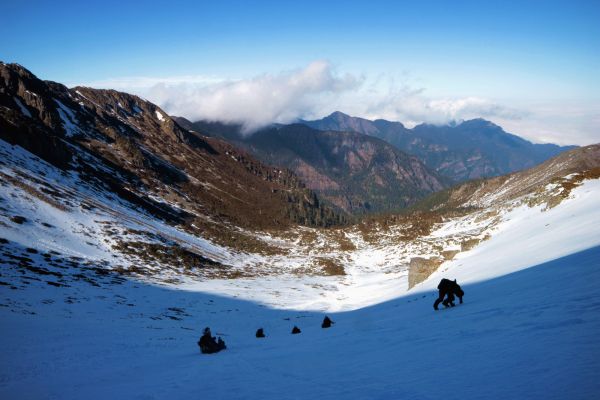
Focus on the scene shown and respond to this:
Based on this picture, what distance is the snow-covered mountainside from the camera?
8531 mm

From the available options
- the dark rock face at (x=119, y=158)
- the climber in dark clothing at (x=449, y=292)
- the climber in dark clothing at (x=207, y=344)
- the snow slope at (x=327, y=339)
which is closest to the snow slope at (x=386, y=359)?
the snow slope at (x=327, y=339)

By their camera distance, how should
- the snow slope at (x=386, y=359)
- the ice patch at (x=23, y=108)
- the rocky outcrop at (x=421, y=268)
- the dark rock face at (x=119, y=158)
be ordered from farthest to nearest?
1. the ice patch at (x=23, y=108)
2. the dark rock face at (x=119, y=158)
3. the rocky outcrop at (x=421, y=268)
4. the snow slope at (x=386, y=359)

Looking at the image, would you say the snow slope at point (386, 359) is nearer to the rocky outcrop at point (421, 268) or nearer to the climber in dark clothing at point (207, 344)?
the climber in dark clothing at point (207, 344)

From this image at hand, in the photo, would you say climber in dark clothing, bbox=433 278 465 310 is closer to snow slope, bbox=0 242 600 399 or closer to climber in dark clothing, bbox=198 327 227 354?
snow slope, bbox=0 242 600 399

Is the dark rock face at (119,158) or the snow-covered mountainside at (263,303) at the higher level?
the dark rock face at (119,158)

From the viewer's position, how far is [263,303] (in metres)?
49.0

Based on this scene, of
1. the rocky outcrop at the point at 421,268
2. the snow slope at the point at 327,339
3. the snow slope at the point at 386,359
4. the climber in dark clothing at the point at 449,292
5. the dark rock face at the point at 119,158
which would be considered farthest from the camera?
the dark rock face at the point at 119,158

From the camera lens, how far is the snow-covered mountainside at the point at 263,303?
853 cm

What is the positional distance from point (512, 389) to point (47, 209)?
75.9m

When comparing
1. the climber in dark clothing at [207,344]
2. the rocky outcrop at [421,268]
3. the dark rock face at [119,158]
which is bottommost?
the climber in dark clothing at [207,344]

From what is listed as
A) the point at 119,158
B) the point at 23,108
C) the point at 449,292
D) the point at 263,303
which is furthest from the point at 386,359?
the point at 119,158

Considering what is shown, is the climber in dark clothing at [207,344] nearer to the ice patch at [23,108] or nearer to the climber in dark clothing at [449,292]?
the climber in dark clothing at [449,292]

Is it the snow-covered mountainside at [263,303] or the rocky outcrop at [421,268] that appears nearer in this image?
the snow-covered mountainside at [263,303]

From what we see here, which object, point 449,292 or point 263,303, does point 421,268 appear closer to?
point 263,303
